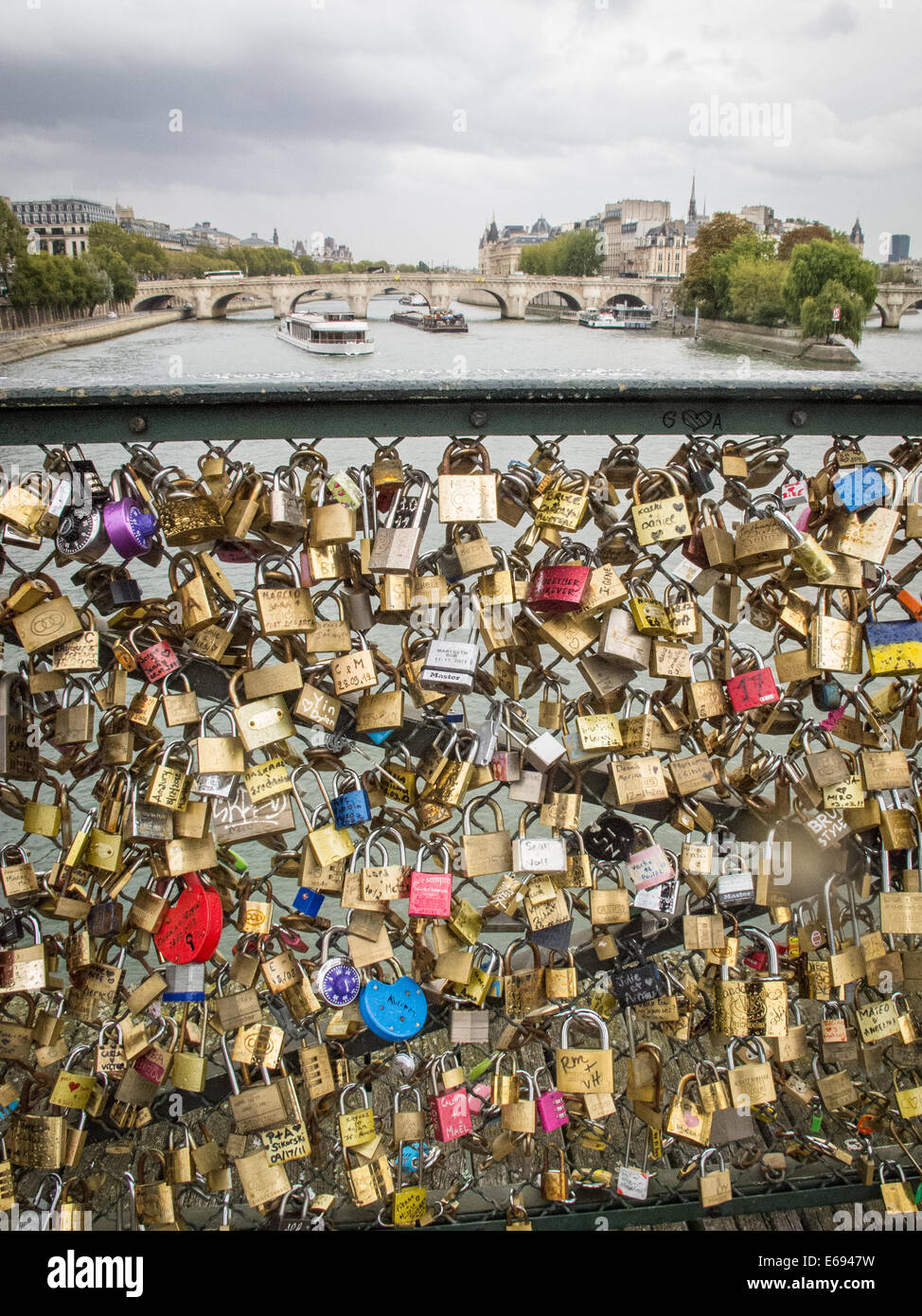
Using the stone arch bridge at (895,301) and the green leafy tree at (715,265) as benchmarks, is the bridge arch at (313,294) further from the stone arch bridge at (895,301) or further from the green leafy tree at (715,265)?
the stone arch bridge at (895,301)

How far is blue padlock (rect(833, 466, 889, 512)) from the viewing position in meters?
1.53

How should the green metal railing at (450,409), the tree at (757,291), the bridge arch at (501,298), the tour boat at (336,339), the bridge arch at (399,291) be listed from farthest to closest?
the bridge arch at (501,298) < the bridge arch at (399,291) < the tree at (757,291) < the tour boat at (336,339) < the green metal railing at (450,409)

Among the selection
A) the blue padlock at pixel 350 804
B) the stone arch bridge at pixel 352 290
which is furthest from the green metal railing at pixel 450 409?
the stone arch bridge at pixel 352 290

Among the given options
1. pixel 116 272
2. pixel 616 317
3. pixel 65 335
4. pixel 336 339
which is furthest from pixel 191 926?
pixel 116 272

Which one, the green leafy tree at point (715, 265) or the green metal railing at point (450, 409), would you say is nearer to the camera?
the green metal railing at point (450, 409)

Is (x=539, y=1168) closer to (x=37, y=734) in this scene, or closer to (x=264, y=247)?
(x=37, y=734)

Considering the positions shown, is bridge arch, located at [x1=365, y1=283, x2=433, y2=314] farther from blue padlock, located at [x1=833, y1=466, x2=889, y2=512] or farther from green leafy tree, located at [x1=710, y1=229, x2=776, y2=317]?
blue padlock, located at [x1=833, y1=466, x2=889, y2=512]

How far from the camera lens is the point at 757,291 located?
42531 millimetres

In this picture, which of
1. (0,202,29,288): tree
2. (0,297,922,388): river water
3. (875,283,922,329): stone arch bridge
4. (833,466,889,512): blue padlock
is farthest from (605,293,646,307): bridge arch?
(833,466,889,512): blue padlock

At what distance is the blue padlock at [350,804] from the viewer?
5.22 feet

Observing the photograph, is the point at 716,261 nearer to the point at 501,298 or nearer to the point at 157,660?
the point at 501,298

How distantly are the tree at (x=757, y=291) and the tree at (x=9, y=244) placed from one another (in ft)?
102

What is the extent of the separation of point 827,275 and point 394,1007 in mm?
41306
